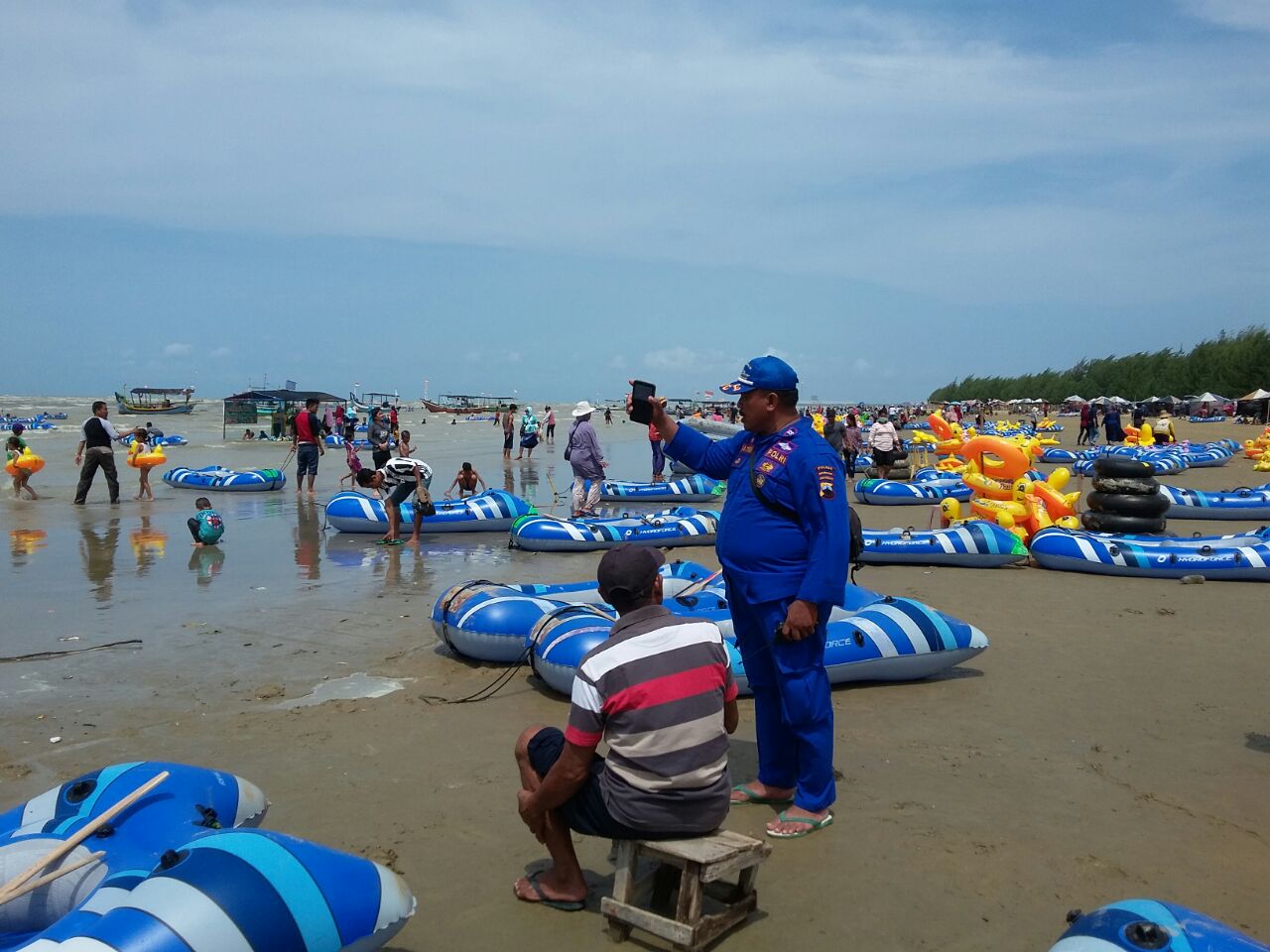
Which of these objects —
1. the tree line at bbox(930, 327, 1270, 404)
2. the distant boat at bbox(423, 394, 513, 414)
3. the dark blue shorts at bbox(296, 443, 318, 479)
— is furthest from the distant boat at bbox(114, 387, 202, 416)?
the tree line at bbox(930, 327, 1270, 404)

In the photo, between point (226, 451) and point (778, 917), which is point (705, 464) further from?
point (226, 451)

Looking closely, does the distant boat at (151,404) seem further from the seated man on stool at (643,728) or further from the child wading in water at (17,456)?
the seated man on stool at (643,728)

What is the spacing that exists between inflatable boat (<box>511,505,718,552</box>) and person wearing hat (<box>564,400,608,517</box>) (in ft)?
3.85

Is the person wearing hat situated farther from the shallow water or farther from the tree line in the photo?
the tree line

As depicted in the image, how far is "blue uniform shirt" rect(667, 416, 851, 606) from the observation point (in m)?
3.76

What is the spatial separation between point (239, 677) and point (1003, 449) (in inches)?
345

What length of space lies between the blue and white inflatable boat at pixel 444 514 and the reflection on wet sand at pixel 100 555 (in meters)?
2.56

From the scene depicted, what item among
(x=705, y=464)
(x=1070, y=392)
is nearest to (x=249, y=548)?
(x=705, y=464)

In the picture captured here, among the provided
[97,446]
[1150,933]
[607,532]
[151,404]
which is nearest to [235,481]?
[97,446]

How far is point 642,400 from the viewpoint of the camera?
423 centimetres

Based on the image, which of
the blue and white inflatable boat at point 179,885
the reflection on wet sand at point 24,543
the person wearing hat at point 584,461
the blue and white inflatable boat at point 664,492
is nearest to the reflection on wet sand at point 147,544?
the reflection on wet sand at point 24,543

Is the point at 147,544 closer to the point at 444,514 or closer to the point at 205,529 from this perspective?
the point at 205,529

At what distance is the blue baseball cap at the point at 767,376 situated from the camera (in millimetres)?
3957

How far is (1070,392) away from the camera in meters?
85.3
